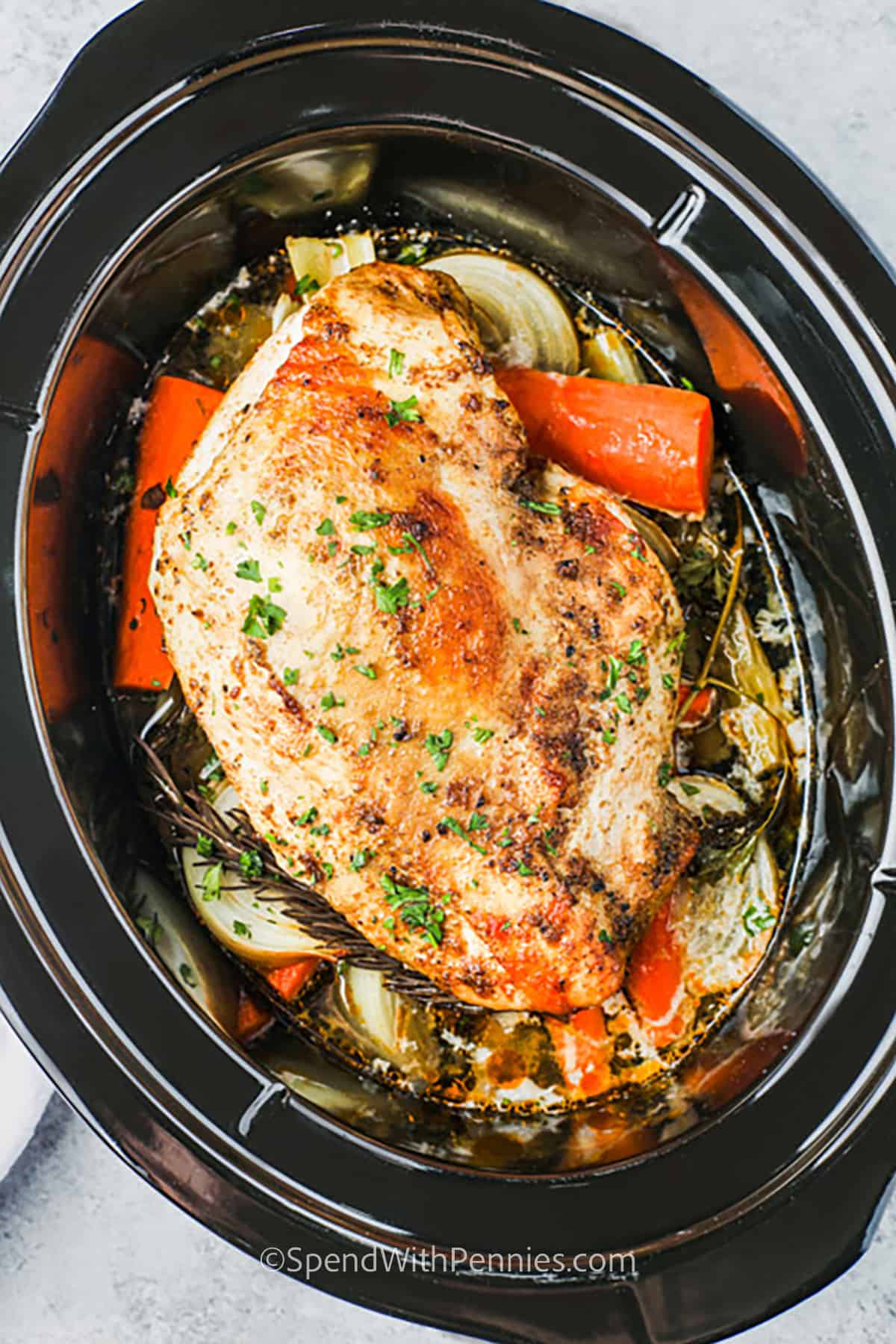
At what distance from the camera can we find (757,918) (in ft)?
8.81

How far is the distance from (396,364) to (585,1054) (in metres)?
1.55

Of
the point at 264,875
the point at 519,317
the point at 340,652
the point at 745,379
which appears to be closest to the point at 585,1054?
the point at 264,875

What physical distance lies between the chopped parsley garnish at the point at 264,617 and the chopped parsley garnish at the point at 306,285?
961 millimetres

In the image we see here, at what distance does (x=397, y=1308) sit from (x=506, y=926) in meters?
0.79

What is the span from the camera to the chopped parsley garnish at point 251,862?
101 inches

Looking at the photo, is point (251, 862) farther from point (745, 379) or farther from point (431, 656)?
point (745, 379)

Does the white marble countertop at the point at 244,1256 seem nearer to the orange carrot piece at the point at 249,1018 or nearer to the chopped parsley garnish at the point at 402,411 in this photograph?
the orange carrot piece at the point at 249,1018

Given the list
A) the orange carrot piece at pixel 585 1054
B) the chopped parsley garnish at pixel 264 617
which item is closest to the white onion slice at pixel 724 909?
the orange carrot piece at pixel 585 1054

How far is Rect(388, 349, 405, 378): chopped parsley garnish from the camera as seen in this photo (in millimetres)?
2248

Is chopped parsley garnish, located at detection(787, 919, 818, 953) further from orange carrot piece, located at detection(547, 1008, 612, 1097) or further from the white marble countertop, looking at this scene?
the white marble countertop

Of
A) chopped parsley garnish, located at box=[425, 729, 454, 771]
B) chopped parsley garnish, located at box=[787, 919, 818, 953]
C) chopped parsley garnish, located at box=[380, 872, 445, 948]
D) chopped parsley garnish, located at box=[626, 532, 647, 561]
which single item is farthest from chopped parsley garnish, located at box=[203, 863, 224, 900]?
chopped parsley garnish, located at box=[787, 919, 818, 953]

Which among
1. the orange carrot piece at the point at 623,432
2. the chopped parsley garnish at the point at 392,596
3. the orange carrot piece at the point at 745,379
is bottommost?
the chopped parsley garnish at the point at 392,596

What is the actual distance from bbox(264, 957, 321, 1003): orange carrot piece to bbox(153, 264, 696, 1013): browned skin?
0.46 meters

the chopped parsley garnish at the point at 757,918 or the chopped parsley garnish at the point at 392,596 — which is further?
the chopped parsley garnish at the point at 757,918
